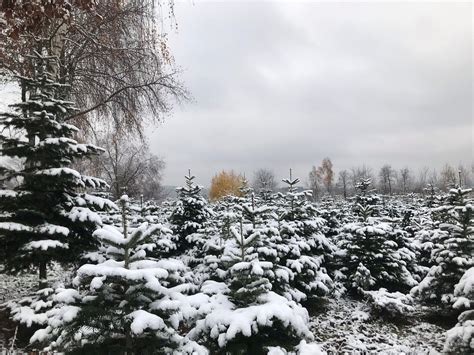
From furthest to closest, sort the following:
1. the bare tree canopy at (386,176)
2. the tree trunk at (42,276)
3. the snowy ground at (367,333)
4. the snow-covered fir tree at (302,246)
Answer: the bare tree canopy at (386,176)
the snow-covered fir tree at (302,246)
the snowy ground at (367,333)
the tree trunk at (42,276)

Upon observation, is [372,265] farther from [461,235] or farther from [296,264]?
[296,264]

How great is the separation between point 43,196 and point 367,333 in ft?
21.5

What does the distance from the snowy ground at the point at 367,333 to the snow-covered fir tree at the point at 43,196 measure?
4.82 metres

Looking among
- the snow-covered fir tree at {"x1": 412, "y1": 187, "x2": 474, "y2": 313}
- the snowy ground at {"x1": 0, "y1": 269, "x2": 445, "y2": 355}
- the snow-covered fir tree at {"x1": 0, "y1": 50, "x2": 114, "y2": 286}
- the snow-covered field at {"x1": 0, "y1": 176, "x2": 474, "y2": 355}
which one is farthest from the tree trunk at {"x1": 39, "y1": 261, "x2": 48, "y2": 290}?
the snow-covered fir tree at {"x1": 412, "y1": 187, "x2": 474, "y2": 313}

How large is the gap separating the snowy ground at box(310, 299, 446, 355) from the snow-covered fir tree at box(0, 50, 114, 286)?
482cm

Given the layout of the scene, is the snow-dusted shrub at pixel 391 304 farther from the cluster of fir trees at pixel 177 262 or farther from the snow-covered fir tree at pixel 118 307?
the snow-covered fir tree at pixel 118 307

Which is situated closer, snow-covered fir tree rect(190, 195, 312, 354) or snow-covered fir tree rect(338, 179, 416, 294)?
snow-covered fir tree rect(190, 195, 312, 354)

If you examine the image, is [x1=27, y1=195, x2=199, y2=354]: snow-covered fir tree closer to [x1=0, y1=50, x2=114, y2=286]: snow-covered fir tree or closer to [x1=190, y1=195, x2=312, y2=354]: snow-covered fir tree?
[x1=190, y1=195, x2=312, y2=354]: snow-covered fir tree

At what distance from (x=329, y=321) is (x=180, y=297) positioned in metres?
4.63

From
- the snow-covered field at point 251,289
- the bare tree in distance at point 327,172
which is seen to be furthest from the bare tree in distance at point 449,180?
the bare tree in distance at point 327,172

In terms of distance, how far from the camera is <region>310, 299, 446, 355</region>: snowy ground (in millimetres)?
6020

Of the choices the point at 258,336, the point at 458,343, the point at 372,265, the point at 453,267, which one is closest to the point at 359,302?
the point at 372,265

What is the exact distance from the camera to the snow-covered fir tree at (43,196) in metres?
5.76

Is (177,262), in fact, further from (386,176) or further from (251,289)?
(386,176)
